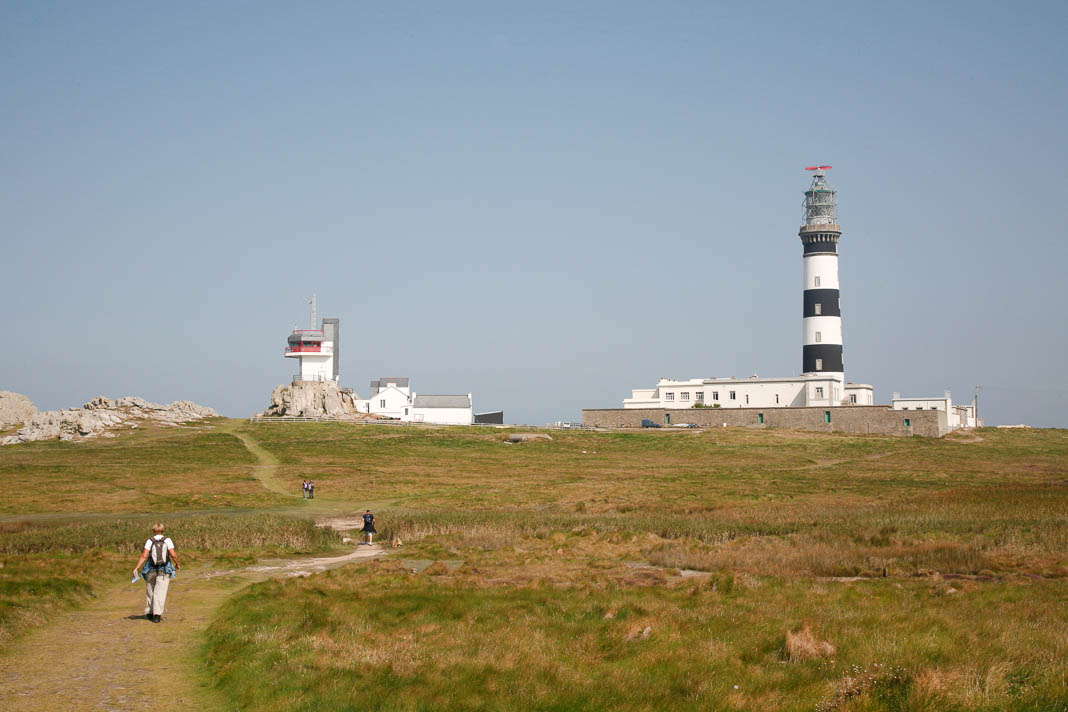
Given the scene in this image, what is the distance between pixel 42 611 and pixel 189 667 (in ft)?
18.4

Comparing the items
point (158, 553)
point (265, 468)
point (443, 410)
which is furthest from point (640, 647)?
point (443, 410)

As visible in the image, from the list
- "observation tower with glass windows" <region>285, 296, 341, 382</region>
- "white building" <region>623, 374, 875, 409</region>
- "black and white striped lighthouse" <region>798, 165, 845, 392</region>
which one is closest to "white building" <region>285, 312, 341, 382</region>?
"observation tower with glass windows" <region>285, 296, 341, 382</region>

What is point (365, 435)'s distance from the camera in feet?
312

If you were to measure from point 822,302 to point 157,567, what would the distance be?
10288cm

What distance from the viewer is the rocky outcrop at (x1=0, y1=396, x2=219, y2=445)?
300 ft

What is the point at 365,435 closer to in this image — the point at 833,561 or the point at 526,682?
the point at 833,561

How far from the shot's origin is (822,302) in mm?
112438

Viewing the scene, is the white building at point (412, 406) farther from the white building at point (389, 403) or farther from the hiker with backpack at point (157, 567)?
the hiker with backpack at point (157, 567)

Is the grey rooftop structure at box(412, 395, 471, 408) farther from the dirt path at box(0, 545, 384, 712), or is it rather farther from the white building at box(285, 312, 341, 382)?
the dirt path at box(0, 545, 384, 712)

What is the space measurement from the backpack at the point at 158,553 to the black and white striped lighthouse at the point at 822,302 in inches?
3948

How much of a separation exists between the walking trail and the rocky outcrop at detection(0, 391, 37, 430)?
303ft

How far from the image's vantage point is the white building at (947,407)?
378 feet

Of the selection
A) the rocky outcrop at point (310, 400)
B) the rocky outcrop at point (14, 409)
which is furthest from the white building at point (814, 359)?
the rocky outcrop at point (14, 409)

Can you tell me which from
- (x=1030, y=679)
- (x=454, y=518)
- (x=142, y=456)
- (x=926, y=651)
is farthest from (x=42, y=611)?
(x=142, y=456)
